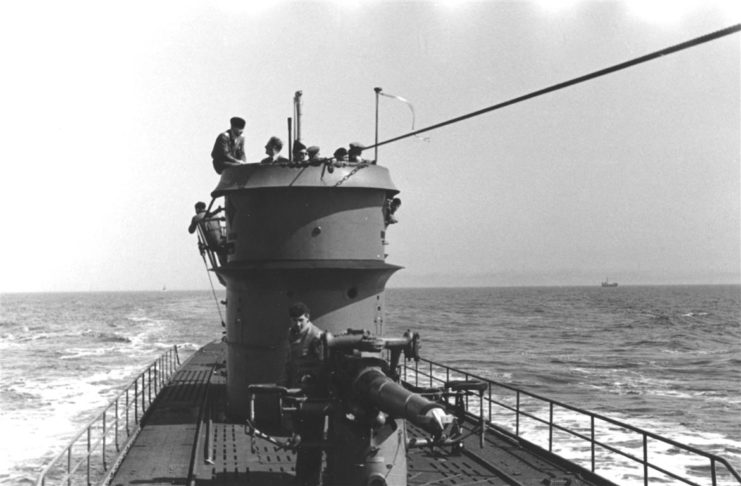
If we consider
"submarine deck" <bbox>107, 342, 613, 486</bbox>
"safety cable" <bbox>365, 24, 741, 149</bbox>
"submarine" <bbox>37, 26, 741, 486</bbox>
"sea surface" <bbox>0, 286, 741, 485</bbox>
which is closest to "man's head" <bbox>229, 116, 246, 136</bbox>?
"submarine" <bbox>37, 26, 741, 486</bbox>

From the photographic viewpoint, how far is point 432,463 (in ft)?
35.8

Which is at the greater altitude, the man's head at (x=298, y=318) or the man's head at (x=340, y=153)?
the man's head at (x=340, y=153)

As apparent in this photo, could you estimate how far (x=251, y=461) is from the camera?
10812 mm

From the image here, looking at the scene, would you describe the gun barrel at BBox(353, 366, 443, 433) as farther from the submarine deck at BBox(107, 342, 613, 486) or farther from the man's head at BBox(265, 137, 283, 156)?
the man's head at BBox(265, 137, 283, 156)

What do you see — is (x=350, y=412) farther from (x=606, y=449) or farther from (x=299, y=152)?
(x=606, y=449)

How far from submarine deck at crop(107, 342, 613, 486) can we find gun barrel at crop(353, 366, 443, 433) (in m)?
2.64

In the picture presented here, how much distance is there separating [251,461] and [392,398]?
5055 mm

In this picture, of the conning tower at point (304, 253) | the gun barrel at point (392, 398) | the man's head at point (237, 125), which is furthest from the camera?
the man's head at point (237, 125)

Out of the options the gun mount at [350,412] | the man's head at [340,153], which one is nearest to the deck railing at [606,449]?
the man's head at [340,153]

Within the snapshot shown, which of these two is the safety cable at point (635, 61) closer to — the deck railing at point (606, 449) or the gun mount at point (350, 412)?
the gun mount at point (350, 412)

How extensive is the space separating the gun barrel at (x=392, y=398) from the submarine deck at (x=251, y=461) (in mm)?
2638

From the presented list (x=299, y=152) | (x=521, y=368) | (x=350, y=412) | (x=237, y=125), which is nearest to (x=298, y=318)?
(x=350, y=412)

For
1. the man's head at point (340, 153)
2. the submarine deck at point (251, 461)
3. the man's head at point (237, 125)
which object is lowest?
the submarine deck at point (251, 461)

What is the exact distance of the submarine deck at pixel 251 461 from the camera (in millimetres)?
9992
